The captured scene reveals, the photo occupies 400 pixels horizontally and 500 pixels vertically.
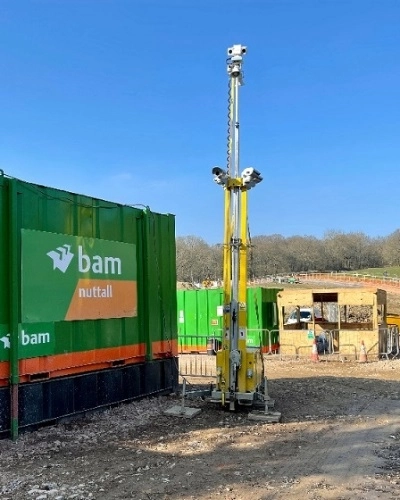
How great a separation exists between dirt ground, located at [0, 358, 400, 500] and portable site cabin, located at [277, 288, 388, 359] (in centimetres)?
917

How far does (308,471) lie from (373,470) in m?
0.80

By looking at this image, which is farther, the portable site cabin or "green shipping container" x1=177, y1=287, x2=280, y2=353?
"green shipping container" x1=177, y1=287, x2=280, y2=353

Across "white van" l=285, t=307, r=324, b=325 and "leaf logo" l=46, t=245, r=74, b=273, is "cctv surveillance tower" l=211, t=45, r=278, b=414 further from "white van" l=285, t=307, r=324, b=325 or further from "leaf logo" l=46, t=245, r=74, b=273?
"white van" l=285, t=307, r=324, b=325

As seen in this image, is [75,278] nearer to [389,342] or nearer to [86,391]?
[86,391]

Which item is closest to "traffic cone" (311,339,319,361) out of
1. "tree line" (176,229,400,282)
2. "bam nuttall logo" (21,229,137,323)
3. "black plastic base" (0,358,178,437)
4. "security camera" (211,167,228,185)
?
"black plastic base" (0,358,178,437)

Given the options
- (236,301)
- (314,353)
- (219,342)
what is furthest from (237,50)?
(219,342)

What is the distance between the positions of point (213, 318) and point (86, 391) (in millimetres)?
16105

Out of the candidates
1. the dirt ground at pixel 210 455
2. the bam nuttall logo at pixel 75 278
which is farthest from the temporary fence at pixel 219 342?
the bam nuttall logo at pixel 75 278

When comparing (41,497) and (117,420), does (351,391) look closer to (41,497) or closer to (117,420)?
(117,420)

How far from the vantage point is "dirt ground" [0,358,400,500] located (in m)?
5.48

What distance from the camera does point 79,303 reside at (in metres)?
8.75

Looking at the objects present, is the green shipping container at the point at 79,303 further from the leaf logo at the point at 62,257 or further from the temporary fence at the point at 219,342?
the temporary fence at the point at 219,342

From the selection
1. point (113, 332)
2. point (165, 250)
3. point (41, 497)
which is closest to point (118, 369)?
point (113, 332)

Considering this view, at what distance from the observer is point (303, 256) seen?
109 meters
